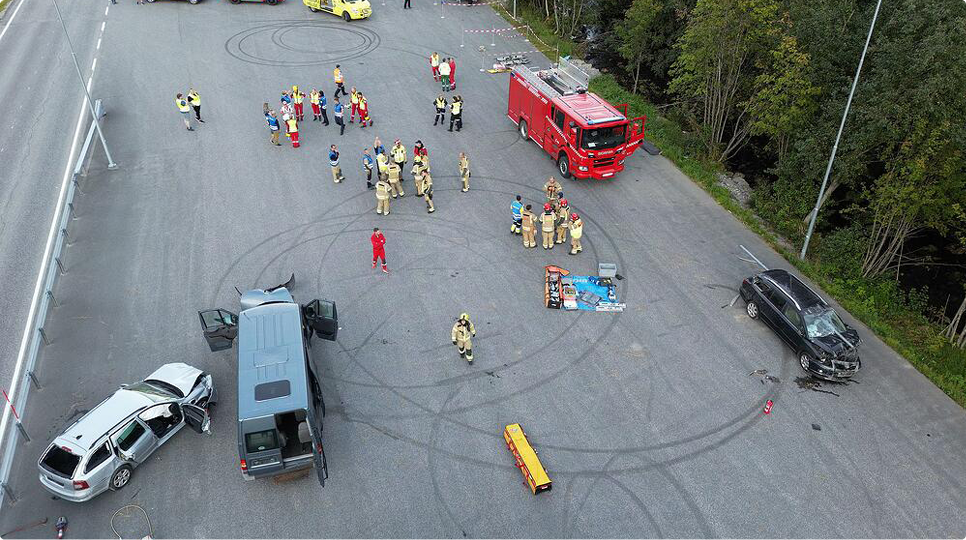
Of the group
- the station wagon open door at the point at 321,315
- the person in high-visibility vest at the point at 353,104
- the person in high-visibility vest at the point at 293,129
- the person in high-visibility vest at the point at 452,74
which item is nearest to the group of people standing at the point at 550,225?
the station wagon open door at the point at 321,315

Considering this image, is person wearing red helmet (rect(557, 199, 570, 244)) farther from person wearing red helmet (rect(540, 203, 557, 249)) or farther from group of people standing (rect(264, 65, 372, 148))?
group of people standing (rect(264, 65, 372, 148))

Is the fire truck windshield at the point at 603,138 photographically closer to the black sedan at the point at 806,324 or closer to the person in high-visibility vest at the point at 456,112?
the person in high-visibility vest at the point at 456,112

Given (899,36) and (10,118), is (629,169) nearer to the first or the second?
(899,36)

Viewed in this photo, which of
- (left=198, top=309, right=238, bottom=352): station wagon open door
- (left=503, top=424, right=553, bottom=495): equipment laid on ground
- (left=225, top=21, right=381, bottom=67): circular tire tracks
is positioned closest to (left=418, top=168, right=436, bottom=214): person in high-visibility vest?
(left=198, top=309, right=238, bottom=352): station wagon open door

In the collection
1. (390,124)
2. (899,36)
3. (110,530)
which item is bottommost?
(110,530)

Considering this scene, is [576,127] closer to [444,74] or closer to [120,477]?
[444,74]

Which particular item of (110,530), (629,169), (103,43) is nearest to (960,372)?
(629,169)

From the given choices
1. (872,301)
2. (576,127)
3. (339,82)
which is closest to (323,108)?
(339,82)
